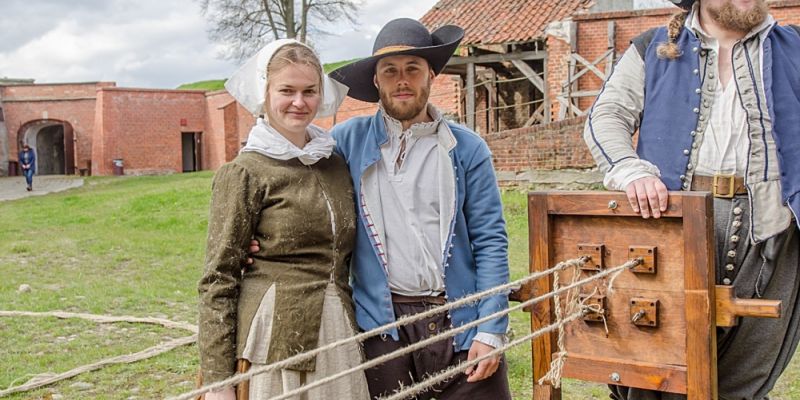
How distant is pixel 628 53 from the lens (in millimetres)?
2854

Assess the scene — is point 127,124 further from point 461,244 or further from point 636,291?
point 636,291

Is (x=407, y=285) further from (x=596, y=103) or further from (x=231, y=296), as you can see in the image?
(x=596, y=103)

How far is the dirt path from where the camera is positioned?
23.5 metres

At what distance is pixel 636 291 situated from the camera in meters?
2.37

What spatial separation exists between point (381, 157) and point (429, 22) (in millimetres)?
17186

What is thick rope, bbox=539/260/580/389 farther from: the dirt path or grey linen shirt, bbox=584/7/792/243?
the dirt path

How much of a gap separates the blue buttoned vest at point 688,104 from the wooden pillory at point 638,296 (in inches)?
15.4

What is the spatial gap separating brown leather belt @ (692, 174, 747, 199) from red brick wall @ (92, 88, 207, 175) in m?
32.7

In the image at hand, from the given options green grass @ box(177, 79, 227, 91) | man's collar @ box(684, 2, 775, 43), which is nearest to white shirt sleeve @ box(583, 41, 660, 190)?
man's collar @ box(684, 2, 775, 43)

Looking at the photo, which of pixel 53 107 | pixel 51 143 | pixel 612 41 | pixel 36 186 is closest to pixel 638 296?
pixel 612 41

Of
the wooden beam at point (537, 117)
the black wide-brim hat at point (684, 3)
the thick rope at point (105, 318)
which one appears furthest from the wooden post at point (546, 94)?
the black wide-brim hat at point (684, 3)

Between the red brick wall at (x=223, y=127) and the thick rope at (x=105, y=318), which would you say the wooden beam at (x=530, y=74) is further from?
the red brick wall at (x=223, y=127)

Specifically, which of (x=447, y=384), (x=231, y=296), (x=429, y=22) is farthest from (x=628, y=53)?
(x=429, y=22)

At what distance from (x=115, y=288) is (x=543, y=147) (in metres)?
7.56
